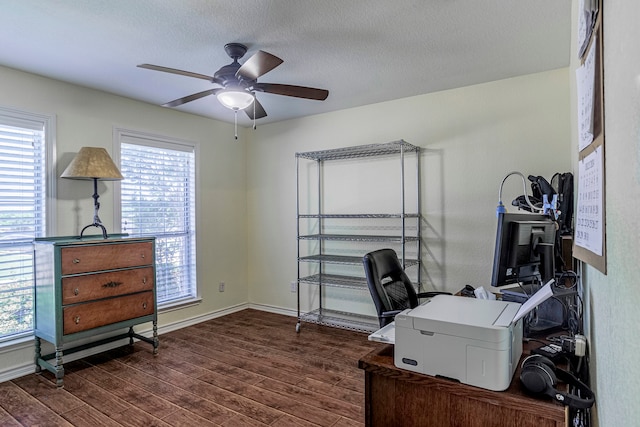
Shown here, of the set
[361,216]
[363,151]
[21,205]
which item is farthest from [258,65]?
[21,205]

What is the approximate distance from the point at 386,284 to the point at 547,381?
1.40 meters

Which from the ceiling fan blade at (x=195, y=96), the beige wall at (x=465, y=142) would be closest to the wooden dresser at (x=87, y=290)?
the ceiling fan blade at (x=195, y=96)

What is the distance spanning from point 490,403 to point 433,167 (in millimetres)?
2762

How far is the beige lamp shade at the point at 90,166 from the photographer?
294cm

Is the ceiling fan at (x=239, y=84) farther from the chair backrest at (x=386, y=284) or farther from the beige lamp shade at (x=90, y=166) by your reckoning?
the chair backrest at (x=386, y=284)

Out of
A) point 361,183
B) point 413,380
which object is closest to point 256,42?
point 361,183

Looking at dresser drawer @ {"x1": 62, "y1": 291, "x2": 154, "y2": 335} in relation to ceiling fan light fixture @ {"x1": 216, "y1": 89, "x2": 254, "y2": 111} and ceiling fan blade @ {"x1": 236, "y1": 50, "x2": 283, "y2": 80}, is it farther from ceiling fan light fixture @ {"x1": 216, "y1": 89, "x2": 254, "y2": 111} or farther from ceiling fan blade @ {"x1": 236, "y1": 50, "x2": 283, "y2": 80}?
ceiling fan blade @ {"x1": 236, "y1": 50, "x2": 283, "y2": 80}

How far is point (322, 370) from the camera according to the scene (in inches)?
116

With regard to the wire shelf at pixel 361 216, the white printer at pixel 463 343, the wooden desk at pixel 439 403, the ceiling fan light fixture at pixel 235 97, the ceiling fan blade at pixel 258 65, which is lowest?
the wooden desk at pixel 439 403

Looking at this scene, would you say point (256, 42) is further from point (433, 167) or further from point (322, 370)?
point (322, 370)

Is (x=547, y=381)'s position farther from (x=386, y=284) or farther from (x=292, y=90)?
(x=292, y=90)

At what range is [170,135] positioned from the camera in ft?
13.2

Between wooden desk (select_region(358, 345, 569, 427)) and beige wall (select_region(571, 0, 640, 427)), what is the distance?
0.70 ft

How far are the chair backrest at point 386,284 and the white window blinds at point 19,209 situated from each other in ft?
8.95
